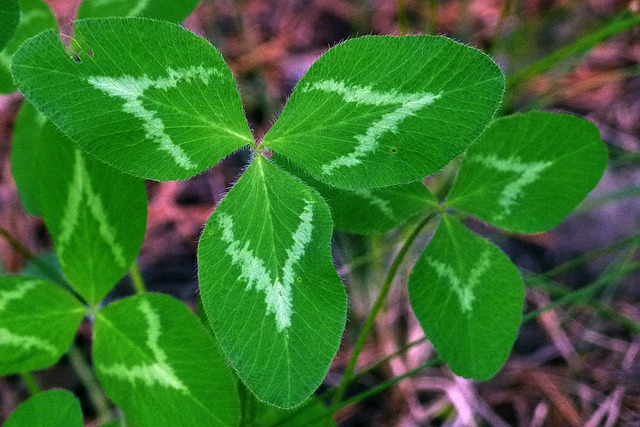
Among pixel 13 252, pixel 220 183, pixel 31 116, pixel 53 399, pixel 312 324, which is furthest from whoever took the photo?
pixel 220 183

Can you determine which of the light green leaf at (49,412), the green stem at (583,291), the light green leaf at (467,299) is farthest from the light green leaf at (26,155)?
the green stem at (583,291)

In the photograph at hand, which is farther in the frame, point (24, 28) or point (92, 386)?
point (92, 386)

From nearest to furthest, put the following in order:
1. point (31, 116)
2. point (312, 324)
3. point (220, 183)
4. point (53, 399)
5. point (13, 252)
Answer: point (312, 324) < point (53, 399) < point (31, 116) < point (13, 252) < point (220, 183)

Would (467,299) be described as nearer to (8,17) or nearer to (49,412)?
(49,412)

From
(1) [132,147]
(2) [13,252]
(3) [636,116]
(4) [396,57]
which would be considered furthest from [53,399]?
(3) [636,116]

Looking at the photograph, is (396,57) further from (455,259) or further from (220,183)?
(220,183)

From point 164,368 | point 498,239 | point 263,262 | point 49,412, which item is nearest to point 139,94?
point 263,262
